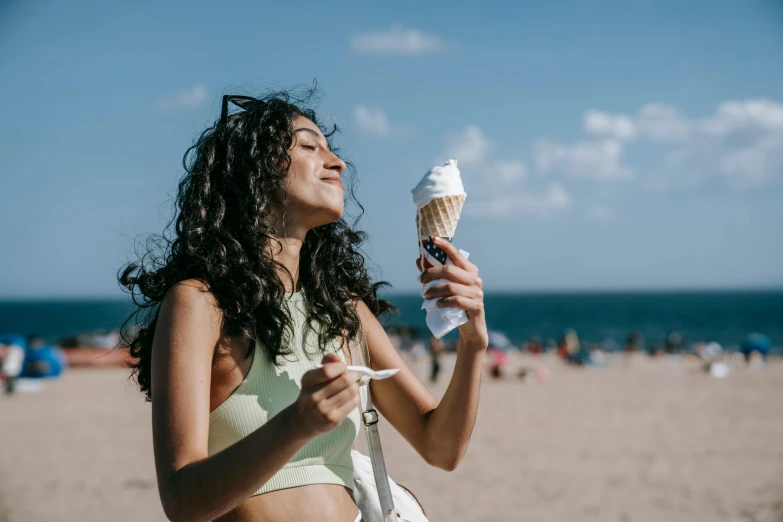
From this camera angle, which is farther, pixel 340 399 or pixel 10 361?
pixel 10 361

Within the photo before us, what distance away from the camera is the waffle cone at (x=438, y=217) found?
2.36 m

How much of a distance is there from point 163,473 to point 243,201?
Answer: 996mm

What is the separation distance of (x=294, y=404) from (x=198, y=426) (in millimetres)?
358

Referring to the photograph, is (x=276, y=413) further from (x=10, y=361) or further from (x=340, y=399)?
(x=10, y=361)

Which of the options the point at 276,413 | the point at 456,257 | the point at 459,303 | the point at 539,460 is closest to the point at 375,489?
the point at 276,413

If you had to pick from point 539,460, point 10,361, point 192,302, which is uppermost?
point 192,302

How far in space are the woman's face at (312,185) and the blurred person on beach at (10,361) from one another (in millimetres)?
17738

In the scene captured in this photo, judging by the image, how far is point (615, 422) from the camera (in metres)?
13.4

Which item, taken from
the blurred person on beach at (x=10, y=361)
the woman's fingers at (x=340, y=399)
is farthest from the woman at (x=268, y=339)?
the blurred person on beach at (x=10, y=361)

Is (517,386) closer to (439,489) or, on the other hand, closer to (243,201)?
(439,489)

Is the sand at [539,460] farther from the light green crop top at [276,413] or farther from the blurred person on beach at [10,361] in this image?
the light green crop top at [276,413]

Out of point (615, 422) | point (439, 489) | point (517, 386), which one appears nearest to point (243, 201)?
point (439, 489)

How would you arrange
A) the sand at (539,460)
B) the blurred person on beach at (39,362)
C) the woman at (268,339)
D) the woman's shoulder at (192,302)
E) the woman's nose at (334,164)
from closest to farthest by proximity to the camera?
the woman at (268,339) < the woman's shoulder at (192,302) < the woman's nose at (334,164) < the sand at (539,460) < the blurred person on beach at (39,362)

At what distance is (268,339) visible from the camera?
7.22 ft
